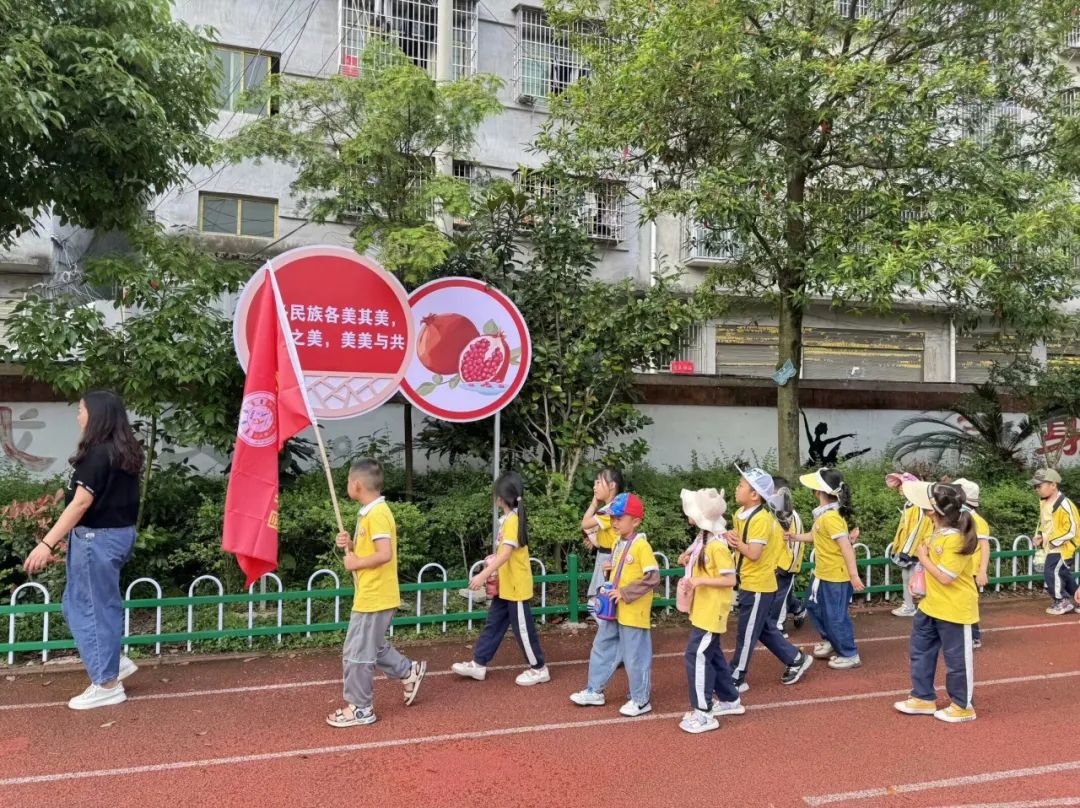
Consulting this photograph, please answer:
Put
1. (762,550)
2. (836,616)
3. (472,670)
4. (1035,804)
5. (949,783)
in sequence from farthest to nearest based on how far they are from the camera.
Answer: (836,616), (472,670), (762,550), (949,783), (1035,804)

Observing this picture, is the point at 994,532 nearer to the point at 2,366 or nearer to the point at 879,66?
the point at 879,66

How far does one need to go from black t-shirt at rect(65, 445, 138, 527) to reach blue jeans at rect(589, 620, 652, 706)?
3.01 meters

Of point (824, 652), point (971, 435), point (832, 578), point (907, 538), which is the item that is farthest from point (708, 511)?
point (971, 435)

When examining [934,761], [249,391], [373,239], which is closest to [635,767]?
[934,761]

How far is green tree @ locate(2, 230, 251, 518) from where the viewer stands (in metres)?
6.18

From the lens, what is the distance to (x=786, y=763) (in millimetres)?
4066

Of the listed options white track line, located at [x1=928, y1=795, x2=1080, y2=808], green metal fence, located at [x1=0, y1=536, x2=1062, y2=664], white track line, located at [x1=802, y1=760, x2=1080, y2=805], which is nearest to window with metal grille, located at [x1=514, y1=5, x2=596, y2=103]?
green metal fence, located at [x1=0, y1=536, x2=1062, y2=664]

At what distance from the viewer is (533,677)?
5.26 metres

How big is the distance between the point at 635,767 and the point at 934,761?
62.8 inches

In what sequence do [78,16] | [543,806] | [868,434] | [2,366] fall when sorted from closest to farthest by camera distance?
[543,806]
[78,16]
[2,366]
[868,434]

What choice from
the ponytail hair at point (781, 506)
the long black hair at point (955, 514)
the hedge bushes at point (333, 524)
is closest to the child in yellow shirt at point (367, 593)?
the hedge bushes at point (333, 524)

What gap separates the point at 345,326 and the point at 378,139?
1.63m

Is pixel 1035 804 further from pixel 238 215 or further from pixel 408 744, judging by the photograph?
pixel 238 215

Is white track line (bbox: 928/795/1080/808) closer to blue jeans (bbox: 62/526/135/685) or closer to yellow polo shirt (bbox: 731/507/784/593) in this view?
yellow polo shirt (bbox: 731/507/784/593)
